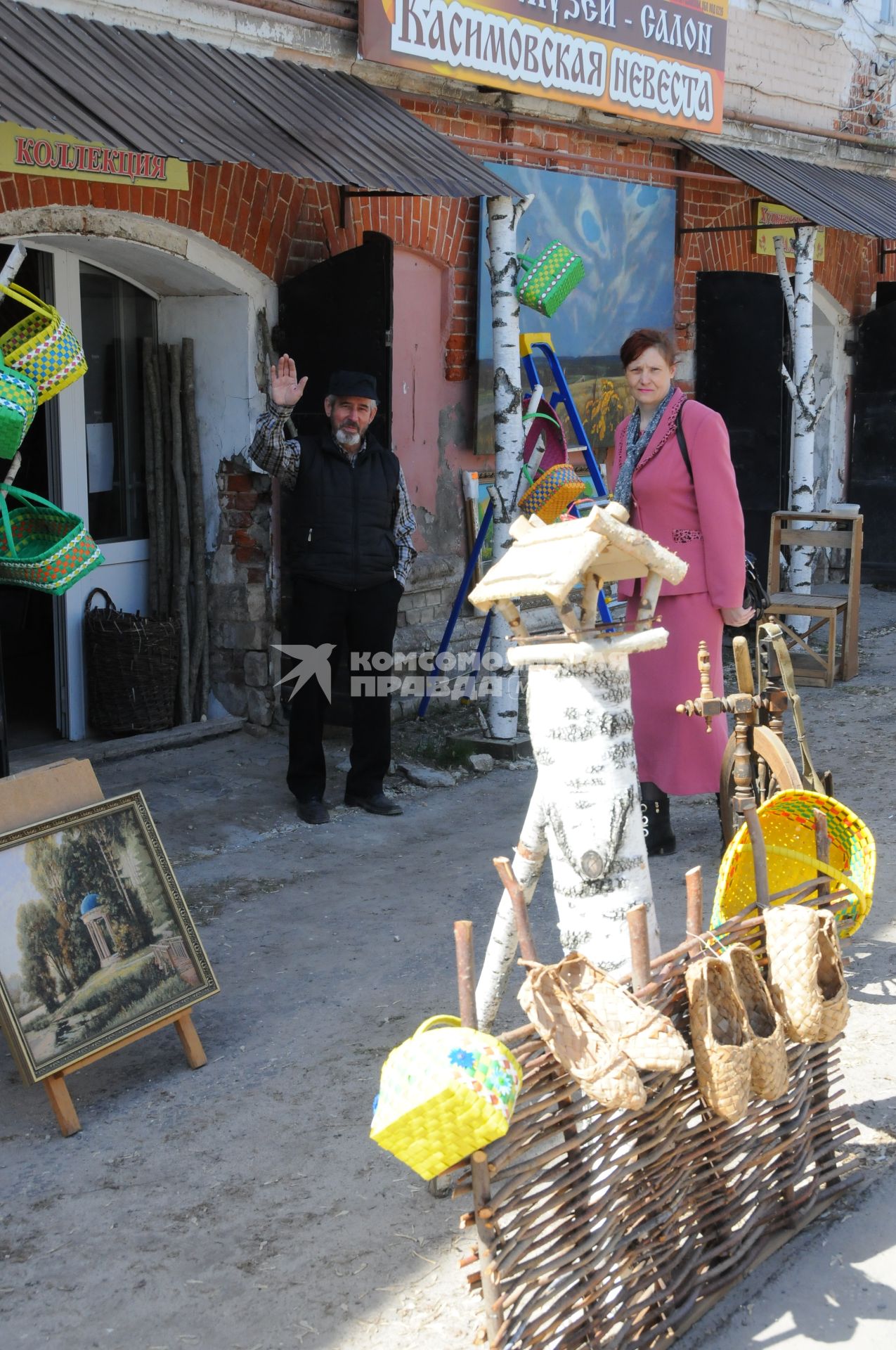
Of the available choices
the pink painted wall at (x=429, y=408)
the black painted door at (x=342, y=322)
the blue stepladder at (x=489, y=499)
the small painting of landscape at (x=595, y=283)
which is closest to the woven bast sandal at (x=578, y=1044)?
the black painted door at (x=342, y=322)

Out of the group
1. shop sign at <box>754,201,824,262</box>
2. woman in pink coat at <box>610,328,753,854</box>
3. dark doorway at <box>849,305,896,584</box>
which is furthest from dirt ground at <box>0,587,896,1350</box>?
dark doorway at <box>849,305,896,584</box>

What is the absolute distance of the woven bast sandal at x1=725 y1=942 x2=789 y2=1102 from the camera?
3135mm

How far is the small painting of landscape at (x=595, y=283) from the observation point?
28.9ft

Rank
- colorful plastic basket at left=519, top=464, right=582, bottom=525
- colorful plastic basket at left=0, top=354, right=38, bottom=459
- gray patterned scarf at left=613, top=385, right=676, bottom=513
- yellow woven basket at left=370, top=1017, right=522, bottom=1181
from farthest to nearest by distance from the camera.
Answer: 1. colorful plastic basket at left=519, top=464, right=582, bottom=525
2. gray patterned scarf at left=613, top=385, right=676, bottom=513
3. colorful plastic basket at left=0, top=354, right=38, bottom=459
4. yellow woven basket at left=370, top=1017, right=522, bottom=1181

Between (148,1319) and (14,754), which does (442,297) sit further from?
(148,1319)

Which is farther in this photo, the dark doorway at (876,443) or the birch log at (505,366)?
the dark doorway at (876,443)

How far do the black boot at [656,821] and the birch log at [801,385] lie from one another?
4.72 meters

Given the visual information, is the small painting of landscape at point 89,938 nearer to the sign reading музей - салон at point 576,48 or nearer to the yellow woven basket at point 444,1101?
the yellow woven basket at point 444,1101

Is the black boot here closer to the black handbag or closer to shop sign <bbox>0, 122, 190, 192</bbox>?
the black handbag

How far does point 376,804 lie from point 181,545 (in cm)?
180

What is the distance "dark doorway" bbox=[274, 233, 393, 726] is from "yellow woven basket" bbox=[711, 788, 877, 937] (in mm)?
3029

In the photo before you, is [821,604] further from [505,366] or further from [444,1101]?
[444,1101]

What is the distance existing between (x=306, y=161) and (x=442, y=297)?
262 cm

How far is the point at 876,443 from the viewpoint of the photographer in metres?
13.8
